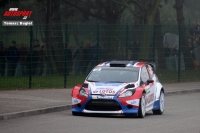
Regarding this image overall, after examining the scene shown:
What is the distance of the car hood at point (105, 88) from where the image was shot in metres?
16.5

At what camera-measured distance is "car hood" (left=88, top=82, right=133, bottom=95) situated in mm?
16516

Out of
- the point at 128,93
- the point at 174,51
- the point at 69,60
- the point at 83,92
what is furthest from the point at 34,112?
the point at 174,51

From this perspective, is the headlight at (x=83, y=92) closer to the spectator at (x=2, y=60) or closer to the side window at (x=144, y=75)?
the side window at (x=144, y=75)

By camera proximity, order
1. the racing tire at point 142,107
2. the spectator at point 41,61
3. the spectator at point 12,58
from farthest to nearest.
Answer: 1. the spectator at point 41,61
2. the spectator at point 12,58
3. the racing tire at point 142,107

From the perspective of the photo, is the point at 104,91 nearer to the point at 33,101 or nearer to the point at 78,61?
the point at 33,101

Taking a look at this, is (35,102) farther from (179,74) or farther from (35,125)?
(179,74)

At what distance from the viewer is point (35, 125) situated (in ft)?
48.4

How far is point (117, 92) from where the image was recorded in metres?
16.5

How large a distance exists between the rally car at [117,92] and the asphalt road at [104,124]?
263mm

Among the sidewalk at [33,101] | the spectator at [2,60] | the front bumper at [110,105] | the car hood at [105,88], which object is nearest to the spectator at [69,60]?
the sidewalk at [33,101]

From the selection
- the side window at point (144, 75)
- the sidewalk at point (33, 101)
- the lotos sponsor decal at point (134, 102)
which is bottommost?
the sidewalk at point (33, 101)

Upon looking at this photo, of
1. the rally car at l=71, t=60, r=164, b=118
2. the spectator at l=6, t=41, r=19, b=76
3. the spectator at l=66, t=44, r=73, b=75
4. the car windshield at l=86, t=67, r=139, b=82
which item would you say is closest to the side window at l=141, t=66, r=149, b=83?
the rally car at l=71, t=60, r=164, b=118

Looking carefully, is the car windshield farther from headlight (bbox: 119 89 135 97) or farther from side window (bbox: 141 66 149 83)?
headlight (bbox: 119 89 135 97)

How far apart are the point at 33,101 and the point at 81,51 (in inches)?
343
